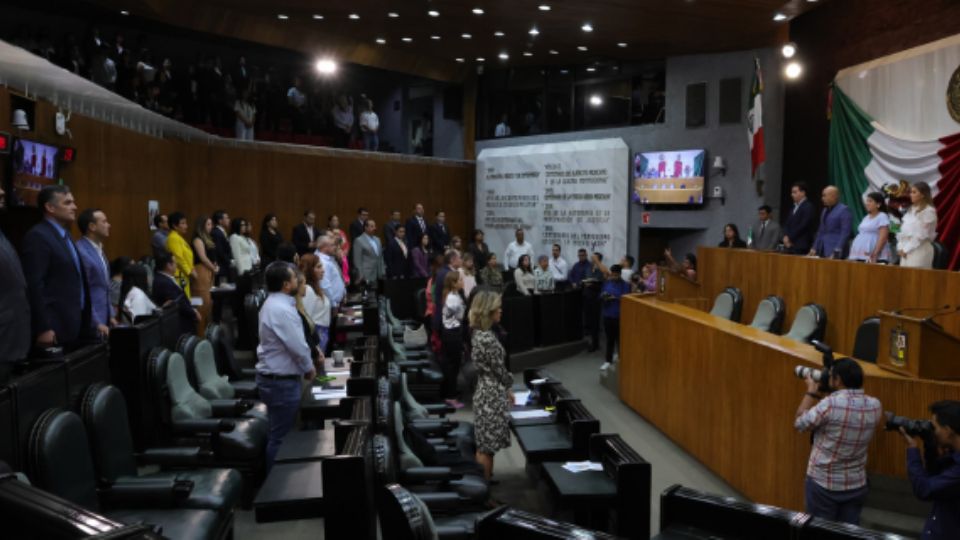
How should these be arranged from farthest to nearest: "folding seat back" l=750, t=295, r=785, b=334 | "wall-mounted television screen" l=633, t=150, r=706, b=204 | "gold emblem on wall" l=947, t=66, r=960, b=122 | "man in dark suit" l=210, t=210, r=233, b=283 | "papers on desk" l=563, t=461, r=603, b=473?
"wall-mounted television screen" l=633, t=150, r=706, b=204 → "man in dark suit" l=210, t=210, r=233, b=283 → "gold emblem on wall" l=947, t=66, r=960, b=122 → "folding seat back" l=750, t=295, r=785, b=334 → "papers on desk" l=563, t=461, r=603, b=473

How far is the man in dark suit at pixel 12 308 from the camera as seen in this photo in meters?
3.55

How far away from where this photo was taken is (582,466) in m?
4.36

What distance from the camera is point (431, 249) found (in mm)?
13570

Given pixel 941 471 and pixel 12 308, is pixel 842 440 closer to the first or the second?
pixel 941 471

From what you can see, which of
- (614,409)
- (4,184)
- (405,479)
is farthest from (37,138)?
(614,409)

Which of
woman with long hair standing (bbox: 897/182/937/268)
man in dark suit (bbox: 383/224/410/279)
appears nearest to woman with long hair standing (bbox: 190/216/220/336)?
man in dark suit (bbox: 383/224/410/279)

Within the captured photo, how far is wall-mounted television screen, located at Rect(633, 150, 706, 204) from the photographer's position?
1307 cm

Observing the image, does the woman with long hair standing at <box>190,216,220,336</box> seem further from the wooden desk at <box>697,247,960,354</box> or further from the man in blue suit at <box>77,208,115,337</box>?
the wooden desk at <box>697,247,960,354</box>

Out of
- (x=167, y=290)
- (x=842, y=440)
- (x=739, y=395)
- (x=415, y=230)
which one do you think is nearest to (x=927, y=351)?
(x=842, y=440)

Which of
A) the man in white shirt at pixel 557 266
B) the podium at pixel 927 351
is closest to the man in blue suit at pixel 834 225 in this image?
the podium at pixel 927 351

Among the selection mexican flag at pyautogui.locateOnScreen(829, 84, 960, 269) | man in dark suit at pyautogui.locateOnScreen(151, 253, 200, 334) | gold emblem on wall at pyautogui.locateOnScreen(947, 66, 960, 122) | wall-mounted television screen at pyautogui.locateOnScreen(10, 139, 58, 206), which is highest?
gold emblem on wall at pyautogui.locateOnScreen(947, 66, 960, 122)

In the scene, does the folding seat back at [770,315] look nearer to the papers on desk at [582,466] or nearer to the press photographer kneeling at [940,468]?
the papers on desk at [582,466]

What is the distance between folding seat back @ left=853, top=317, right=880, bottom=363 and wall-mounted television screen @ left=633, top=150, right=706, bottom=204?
7.69 metres

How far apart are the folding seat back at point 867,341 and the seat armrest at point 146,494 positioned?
179 inches
